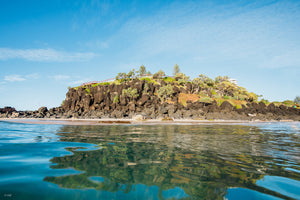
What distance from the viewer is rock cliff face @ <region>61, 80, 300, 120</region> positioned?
42931mm

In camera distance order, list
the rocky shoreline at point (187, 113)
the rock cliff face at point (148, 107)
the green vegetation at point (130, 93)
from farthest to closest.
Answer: the green vegetation at point (130, 93), the rock cliff face at point (148, 107), the rocky shoreline at point (187, 113)

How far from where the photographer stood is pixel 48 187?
2490 mm

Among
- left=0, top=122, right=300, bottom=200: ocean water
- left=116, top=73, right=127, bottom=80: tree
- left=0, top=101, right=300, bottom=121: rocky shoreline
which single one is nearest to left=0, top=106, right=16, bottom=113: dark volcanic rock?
left=0, top=101, right=300, bottom=121: rocky shoreline

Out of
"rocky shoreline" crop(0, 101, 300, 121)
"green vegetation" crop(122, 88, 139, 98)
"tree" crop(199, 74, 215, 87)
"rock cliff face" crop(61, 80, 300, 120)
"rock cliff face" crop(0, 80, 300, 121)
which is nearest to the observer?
"rocky shoreline" crop(0, 101, 300, 121)

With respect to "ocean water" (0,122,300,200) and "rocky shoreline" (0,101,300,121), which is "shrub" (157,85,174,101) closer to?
"rocky shoreline" (0,101,300,121)

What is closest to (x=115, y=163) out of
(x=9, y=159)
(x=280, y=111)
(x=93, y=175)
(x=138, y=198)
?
(x=93, y=175)

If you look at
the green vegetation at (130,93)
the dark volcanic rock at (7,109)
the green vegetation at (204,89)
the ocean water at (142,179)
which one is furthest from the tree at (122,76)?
the ocean water at (142,179)

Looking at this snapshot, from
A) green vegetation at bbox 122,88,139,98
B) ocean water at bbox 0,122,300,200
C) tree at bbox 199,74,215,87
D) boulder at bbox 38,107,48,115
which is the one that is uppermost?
tree at bbox 199,74,215,87

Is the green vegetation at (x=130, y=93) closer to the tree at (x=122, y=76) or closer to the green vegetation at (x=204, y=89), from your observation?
the green vegetation at (x=204, y=89)

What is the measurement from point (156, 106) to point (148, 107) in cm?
242

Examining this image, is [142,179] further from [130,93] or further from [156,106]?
[130,93]

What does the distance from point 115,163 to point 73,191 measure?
161 centimetres

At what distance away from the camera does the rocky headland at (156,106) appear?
4303cm

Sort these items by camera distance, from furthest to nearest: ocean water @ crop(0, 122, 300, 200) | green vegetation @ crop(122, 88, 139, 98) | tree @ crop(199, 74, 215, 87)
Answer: tree @ crop(199, 74, 215, 87)
green vegetation @ crop(122, 88, 139, 98)
ocean water @ crop(0, 122, 300, 200)
